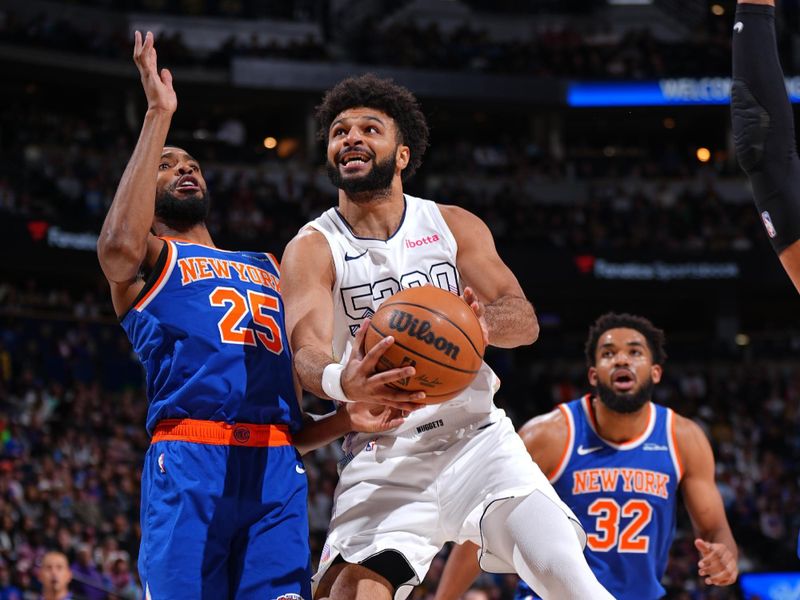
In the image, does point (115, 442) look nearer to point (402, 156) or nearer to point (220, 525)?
point (402, 156)

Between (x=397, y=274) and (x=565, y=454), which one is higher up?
(x=397, y=274)

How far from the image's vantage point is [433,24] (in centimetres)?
2698

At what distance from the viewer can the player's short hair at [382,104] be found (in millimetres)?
4656

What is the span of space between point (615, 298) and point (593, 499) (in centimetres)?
1980

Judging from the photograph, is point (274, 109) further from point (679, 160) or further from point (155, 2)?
point (679, 160)

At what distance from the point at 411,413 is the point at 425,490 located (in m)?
0.31

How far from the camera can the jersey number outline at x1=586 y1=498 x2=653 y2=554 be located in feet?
19.1

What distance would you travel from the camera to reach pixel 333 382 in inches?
145

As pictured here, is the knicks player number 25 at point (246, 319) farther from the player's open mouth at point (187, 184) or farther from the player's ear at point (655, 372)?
the player's ear at point (655, 372)

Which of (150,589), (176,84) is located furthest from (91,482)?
(176,84)

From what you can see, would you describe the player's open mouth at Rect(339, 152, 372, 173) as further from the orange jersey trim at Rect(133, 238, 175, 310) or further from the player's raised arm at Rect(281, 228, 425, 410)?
the orange jersey trim at Rect(133, 238, 175, 310)

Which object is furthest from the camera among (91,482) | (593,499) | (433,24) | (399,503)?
(433,24)

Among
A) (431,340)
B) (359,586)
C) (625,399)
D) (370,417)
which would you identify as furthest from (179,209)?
(625,399)

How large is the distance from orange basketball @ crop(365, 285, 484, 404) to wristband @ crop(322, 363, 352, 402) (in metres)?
0.15
